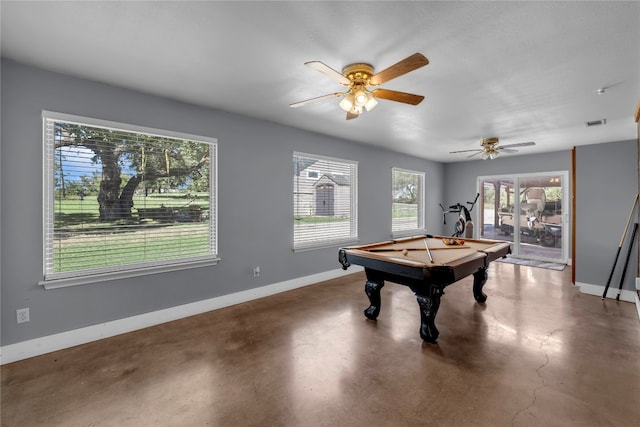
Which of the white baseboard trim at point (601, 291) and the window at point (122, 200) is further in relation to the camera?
the white baseboard trim at point (601, 291)

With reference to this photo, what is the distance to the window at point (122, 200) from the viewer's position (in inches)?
98.0

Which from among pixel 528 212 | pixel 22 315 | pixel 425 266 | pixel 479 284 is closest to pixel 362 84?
pixel 425 266

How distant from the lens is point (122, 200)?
2.82 meters

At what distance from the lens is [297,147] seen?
429 cm

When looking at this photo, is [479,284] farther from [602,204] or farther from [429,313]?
[602,204]

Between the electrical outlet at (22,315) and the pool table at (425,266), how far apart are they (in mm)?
2788

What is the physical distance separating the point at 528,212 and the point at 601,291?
276cm

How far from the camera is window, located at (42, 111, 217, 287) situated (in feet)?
8.17

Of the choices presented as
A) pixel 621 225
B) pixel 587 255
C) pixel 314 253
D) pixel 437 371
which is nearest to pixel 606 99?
pixel 621 225

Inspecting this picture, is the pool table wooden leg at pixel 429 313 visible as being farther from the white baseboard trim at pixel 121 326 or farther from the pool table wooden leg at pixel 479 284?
the white baseboard trim at pixel 121 326

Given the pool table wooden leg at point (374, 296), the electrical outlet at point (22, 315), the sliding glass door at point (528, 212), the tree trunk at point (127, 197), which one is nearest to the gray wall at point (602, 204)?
the sliding glass door at point (528, 212)

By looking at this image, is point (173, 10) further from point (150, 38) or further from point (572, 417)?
point (572, 417)

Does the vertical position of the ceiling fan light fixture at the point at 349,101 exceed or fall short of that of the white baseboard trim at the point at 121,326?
it exceeds it

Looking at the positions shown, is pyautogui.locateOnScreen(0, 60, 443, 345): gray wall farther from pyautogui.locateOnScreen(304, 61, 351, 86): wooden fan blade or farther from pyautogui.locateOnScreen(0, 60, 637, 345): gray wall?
pyautogui.locateOnScreen(304, 61, 351, 86): wooden fan blade
